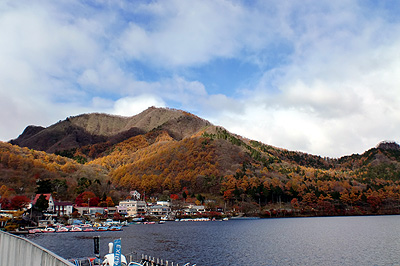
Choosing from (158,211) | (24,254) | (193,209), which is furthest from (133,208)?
(24,254)

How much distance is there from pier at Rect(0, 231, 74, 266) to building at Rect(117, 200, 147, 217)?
5943 inches

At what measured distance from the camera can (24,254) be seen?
15289mm

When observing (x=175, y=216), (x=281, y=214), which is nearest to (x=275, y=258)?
(x=175, y=216)

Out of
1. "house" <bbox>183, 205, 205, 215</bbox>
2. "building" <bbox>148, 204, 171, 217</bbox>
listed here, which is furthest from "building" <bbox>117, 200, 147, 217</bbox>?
"house" <bbox>183, 205, 205, 215</bbox>

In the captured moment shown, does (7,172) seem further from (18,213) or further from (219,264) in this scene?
(219,264)

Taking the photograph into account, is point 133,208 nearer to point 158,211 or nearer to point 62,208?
point 158,211

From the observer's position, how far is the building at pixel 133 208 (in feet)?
542

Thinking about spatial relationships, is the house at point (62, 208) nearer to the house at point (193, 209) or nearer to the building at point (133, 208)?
the building at point (133, 208)

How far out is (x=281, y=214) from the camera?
629 ft

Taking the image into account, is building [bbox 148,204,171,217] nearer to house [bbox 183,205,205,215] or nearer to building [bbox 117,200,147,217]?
building [bbox 117,200,147,217]

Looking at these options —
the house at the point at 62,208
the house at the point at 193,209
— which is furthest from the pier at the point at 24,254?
the house at the point at 193,209

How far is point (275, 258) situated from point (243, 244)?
17.9m

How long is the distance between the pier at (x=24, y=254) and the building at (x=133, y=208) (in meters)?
151

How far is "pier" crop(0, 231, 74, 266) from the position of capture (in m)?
12.9
